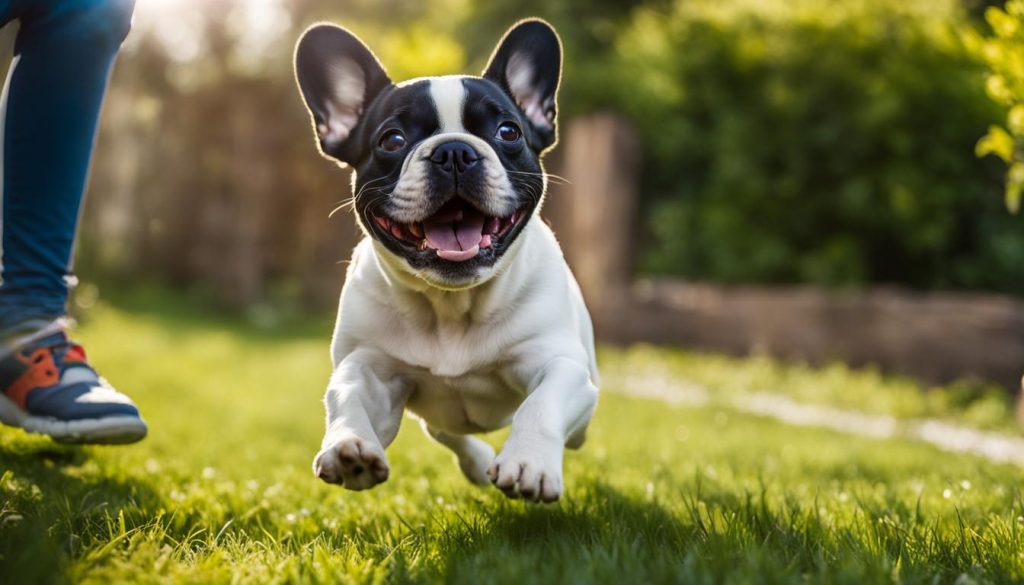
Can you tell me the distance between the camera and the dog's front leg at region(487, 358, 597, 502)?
2.17m

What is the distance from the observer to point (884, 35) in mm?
10039

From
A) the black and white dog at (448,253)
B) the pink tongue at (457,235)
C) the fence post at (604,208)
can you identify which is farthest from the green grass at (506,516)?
the fence post at (604,208)

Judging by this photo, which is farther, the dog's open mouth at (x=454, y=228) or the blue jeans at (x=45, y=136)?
the blue jeans at (x=45, y=136)

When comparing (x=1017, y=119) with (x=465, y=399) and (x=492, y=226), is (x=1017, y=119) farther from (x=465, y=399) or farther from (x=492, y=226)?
(x=465, y=399)

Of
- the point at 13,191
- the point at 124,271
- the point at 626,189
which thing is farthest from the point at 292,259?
the point at 13,191

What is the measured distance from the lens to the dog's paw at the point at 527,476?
2.16 meters

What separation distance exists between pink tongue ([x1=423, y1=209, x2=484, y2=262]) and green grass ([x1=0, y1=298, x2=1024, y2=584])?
671 mm

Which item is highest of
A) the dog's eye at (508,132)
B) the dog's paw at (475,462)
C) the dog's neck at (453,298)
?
the dog's eye at (508,132)

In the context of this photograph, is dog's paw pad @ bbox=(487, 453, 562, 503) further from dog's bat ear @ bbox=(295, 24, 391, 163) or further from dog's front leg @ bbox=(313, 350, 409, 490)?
dog's bat ear @ bbox=(295, 24, 391, 163)

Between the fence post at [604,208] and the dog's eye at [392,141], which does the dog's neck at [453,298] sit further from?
the fence post at [604,208]

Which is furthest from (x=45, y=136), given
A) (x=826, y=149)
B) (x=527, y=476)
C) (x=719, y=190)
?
(x=719, y=190)

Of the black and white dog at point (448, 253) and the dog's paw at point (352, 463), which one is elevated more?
the black and white dog at point (448, 253)

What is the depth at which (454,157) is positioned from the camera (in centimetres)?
264

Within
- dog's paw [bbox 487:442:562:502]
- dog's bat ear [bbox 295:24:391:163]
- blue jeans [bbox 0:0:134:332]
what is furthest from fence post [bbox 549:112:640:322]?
dog's paw [bbox 487:442:562:502]
